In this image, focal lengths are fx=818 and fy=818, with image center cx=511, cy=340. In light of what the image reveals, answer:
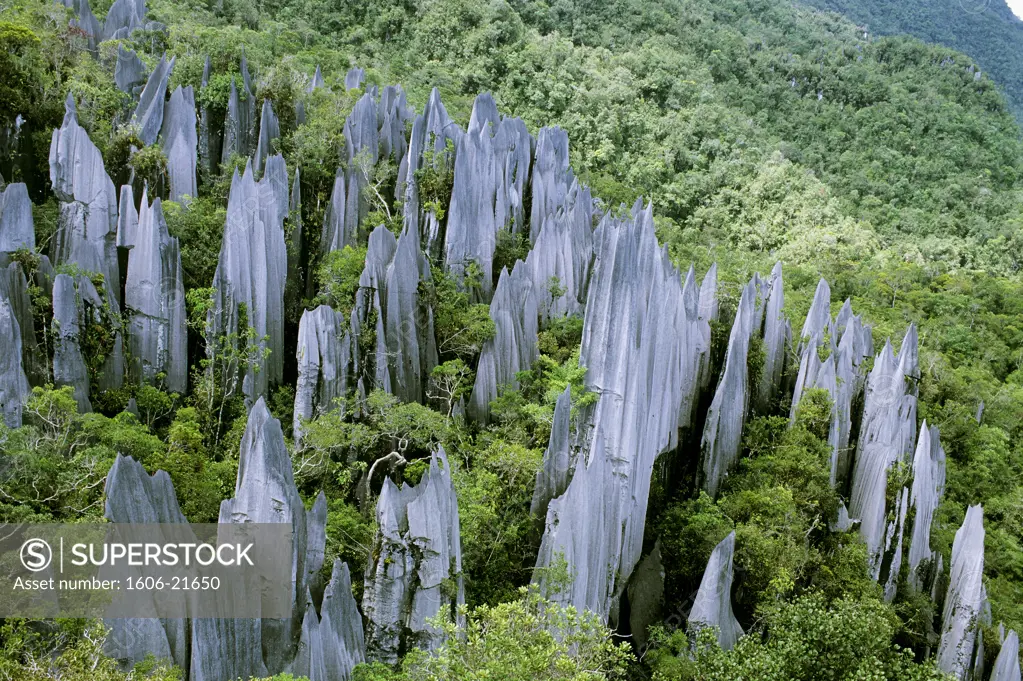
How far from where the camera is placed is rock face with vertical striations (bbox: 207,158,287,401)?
776 inches

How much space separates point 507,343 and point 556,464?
14.9ft

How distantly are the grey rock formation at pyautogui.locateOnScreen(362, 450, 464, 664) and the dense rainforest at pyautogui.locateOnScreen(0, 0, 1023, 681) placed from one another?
0.44ft

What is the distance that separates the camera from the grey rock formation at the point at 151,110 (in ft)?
74.5

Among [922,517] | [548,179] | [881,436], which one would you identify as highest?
[548,179]

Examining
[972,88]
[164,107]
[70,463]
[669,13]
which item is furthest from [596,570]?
[972,88]

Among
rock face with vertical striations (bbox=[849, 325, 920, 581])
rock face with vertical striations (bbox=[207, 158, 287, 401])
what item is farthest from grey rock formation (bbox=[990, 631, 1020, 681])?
rock face with vertical striations (bbox=[207, 158, 287, 401])

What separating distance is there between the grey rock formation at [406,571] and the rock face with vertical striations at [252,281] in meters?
6.67

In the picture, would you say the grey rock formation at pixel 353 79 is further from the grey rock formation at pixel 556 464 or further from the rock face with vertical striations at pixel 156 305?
the grey rock formation at pixel 556 464

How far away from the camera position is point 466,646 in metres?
12.1

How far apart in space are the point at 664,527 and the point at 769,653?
517 cm

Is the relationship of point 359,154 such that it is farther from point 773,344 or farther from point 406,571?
point 406,571

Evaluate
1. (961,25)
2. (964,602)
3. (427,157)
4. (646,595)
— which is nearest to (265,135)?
(427,157)

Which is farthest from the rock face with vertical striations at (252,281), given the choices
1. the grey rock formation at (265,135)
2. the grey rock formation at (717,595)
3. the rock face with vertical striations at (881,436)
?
the rock face with vertical striations at (881,436)

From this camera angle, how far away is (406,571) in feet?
47.6
